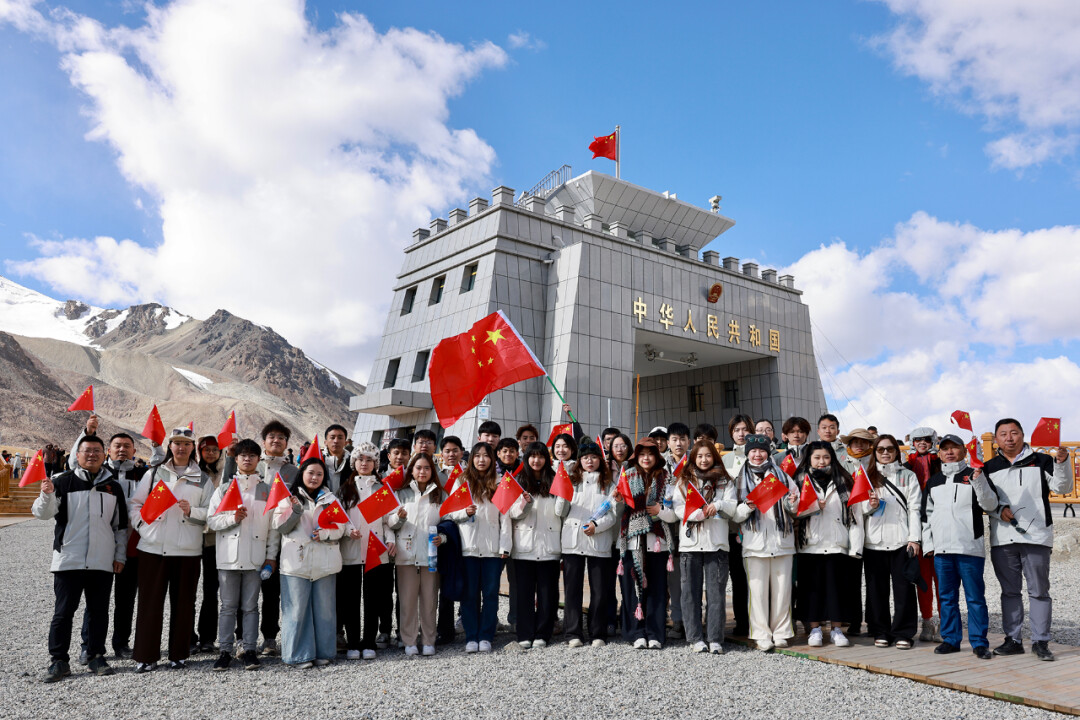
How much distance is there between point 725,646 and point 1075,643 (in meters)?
3.41

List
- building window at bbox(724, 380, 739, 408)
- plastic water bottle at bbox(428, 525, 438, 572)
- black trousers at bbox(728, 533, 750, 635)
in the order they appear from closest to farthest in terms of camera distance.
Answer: plastic water bottle at bbox(428, 525, 438, 572) → black trousers at bbox(728, 533, 750, 635) → building window at bbox(724, 380, 739, 408)

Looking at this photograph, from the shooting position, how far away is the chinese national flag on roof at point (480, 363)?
9.76 m

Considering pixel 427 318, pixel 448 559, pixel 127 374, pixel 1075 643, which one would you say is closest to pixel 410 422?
pixel 427 318

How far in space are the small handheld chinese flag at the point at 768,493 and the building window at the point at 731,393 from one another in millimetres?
22896

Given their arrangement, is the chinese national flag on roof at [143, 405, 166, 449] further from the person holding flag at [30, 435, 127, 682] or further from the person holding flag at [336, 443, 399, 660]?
the person holding flag at [336, 443, 399, 660]

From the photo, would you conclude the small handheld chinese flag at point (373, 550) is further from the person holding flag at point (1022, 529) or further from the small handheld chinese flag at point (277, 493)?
the person holding flag at point (1022, 529)

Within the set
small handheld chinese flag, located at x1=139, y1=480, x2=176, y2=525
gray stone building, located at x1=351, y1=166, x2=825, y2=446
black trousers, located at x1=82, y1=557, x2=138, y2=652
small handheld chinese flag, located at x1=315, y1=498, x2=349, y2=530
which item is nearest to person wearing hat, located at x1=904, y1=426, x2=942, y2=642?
small handheld chinese flag, located at x1=315, y1=498, x2=349, y2=530

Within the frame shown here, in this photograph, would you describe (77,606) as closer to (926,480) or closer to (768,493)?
(768,493)

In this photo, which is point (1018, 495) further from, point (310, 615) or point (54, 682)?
point (54, 682)

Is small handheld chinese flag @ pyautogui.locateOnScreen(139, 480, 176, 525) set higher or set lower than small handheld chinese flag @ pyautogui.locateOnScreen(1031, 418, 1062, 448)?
lower

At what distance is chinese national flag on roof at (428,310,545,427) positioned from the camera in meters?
9.76

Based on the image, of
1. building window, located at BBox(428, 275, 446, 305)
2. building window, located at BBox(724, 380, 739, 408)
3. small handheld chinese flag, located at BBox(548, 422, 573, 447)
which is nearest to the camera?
small handheld chinese flag, located at BBox(548, 422, 573, 447)

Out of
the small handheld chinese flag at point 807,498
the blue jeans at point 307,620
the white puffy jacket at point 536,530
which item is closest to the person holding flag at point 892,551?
the small handheld chinese flag at point 807,498

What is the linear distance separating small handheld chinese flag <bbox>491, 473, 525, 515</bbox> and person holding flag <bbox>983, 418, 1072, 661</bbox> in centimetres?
396
